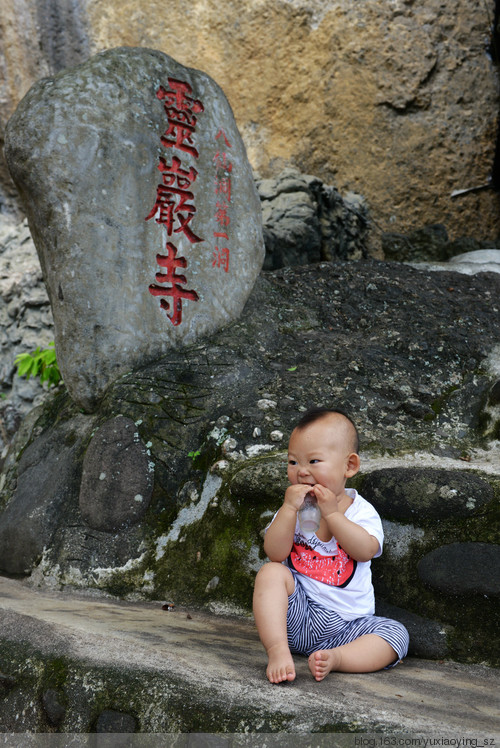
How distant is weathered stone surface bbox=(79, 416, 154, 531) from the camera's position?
3355mm

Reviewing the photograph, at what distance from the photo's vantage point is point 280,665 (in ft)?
6.49

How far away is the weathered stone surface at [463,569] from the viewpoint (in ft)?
7.91

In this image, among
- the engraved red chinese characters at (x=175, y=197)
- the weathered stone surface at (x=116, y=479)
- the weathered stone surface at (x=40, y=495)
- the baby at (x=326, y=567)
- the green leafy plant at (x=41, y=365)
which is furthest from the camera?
the green leafy plant at (x=41, y=365)

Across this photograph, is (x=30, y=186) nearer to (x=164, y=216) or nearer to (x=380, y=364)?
(x=164, y=216)

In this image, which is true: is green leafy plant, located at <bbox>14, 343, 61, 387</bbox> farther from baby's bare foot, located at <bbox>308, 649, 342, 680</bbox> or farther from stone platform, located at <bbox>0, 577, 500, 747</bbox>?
baby's bare foot, located at <bbox>308, 649, 342, 680</bbox>

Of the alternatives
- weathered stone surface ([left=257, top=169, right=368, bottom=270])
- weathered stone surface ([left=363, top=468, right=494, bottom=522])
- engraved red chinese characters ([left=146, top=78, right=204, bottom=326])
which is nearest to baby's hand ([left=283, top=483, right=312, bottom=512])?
weathered stone surface ([left=363, top=468, right=494, bottom=522])

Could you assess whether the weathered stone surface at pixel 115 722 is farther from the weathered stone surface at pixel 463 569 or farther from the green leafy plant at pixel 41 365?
the green leafy plant at pixel 41 365

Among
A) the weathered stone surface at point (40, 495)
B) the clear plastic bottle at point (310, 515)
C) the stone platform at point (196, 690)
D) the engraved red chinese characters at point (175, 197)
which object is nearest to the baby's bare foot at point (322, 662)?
the stone platform at point (196, 690)

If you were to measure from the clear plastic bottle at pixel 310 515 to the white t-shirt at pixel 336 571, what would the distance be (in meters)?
0.15

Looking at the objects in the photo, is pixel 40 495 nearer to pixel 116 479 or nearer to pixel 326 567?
pixel 116 479

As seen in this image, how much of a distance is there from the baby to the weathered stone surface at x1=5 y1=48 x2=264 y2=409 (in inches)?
73.7

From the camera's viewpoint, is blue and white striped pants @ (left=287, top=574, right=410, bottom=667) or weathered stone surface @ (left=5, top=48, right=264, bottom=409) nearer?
blue and white striped pants @ (left=287, top=574, right=410, bottom=667)

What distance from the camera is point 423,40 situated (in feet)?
25.9

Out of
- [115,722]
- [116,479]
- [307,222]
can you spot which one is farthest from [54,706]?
[307,222]
